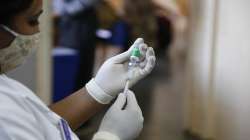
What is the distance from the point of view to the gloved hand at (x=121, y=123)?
1233 mm

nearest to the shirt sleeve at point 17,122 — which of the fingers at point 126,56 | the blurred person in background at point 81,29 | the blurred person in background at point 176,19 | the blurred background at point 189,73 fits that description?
the fingers at point 126,56

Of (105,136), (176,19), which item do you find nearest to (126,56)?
(105,136)

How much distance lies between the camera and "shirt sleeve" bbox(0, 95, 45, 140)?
1000mm

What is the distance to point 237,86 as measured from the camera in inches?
114

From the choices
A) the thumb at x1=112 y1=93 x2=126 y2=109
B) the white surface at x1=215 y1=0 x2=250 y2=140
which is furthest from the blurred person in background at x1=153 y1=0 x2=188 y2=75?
the thumb at x1=112 y1=93 x2=126 y2=109

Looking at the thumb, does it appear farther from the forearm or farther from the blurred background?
the blurred background

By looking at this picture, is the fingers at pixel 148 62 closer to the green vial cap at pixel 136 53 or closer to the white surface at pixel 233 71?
the green vial cap at pixel 136 53

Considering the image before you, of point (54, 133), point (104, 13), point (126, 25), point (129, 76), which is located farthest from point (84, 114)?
point (126, 25)

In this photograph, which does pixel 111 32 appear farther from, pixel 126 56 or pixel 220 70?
pixel 126 56

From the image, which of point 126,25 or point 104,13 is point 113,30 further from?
point 104,13

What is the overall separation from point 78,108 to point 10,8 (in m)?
0.47

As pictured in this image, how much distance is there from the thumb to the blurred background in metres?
1.14

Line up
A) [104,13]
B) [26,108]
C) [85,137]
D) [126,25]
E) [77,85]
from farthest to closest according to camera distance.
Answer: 1. [126,25]
2. [104,13]
3. [77,85]
4. [85,137]
5. [26,108]

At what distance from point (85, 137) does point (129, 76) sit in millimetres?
2015
